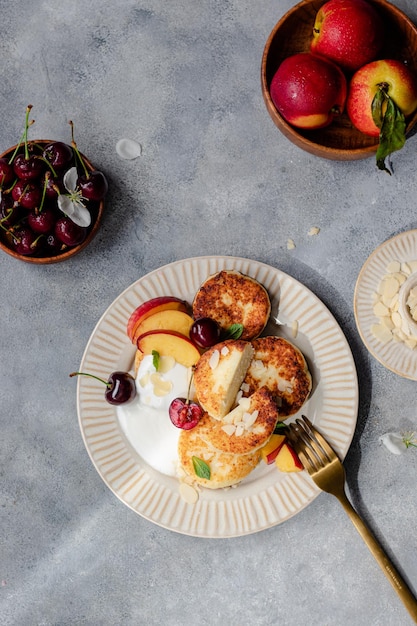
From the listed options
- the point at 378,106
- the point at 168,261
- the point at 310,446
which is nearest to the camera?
the point at 378,106

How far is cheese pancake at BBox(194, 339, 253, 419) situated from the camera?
1.26m

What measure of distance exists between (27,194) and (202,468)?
661 millimetres

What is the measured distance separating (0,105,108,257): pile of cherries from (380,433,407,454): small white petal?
79 cm

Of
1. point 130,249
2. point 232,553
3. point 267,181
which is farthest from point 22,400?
point 267,181

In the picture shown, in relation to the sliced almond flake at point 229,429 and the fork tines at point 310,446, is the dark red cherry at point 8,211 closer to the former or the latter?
the sliced almond flake at point 229,429

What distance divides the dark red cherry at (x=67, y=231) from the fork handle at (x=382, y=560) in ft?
2.54

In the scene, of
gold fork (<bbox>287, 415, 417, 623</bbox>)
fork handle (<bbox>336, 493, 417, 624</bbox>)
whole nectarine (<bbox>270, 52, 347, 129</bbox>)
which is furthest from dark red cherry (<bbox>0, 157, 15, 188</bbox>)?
fork handle (<bbox>336, 493, 417, 624</bbox>)

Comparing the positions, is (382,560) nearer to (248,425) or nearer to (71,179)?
(248,425)

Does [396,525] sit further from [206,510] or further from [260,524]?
[206,510]

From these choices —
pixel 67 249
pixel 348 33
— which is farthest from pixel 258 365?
pixel 348 33

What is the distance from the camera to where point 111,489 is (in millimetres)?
1345

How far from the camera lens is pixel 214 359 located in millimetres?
1276

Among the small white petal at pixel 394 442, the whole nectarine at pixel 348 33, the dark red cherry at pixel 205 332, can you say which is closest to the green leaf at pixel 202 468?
the dark red cherry at pixel 205 332

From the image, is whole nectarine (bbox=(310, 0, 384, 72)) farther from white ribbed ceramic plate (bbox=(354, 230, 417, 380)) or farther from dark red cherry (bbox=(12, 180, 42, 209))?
dark red cherry (bbox=(12, 180, 42, 209))
